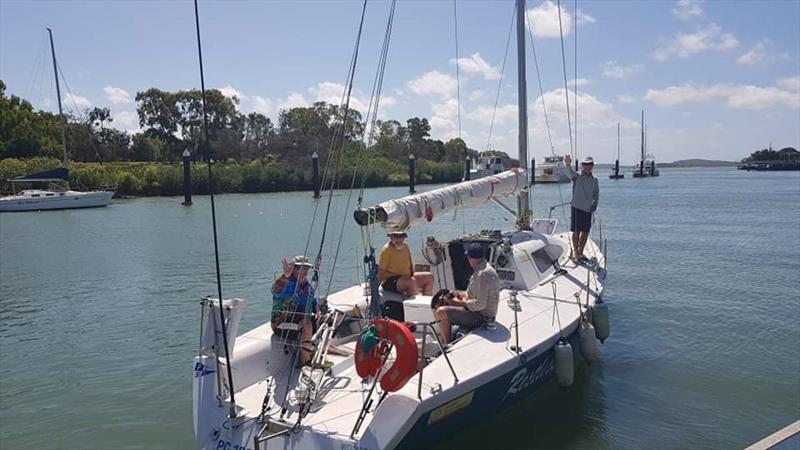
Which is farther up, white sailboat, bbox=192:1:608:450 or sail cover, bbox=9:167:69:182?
sail cover, bbox=9:167:69:182

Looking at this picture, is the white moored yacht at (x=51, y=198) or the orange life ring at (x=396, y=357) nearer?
the orange life ring at (x=396, y=357)

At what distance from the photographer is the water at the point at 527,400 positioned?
27.7 feet

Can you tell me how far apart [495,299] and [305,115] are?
9048 centimetres

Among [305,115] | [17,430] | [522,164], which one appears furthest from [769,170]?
[17,430]

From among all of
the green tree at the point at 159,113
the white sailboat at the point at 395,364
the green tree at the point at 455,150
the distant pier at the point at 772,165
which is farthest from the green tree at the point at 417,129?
the white sailboat at the point at 395,364

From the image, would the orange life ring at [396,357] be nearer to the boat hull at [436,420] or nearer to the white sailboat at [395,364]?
the white sailboat at [395,364]

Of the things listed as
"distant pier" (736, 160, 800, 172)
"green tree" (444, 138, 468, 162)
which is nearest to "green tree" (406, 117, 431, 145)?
"green tree" (444, 138, 468, 162)

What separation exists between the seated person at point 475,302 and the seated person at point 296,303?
158 cm

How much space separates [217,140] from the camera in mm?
85250

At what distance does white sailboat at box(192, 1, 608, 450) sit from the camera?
5699mm

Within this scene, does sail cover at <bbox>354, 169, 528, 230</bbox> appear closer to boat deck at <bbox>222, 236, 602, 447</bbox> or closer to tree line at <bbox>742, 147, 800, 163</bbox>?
boat deck at <bbox>222, 236, 602, 447</bbox>

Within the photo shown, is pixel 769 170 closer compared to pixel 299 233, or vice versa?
pixel 299 233

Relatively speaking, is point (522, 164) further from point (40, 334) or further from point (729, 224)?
point (729, 224)

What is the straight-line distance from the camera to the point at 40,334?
1324cm
